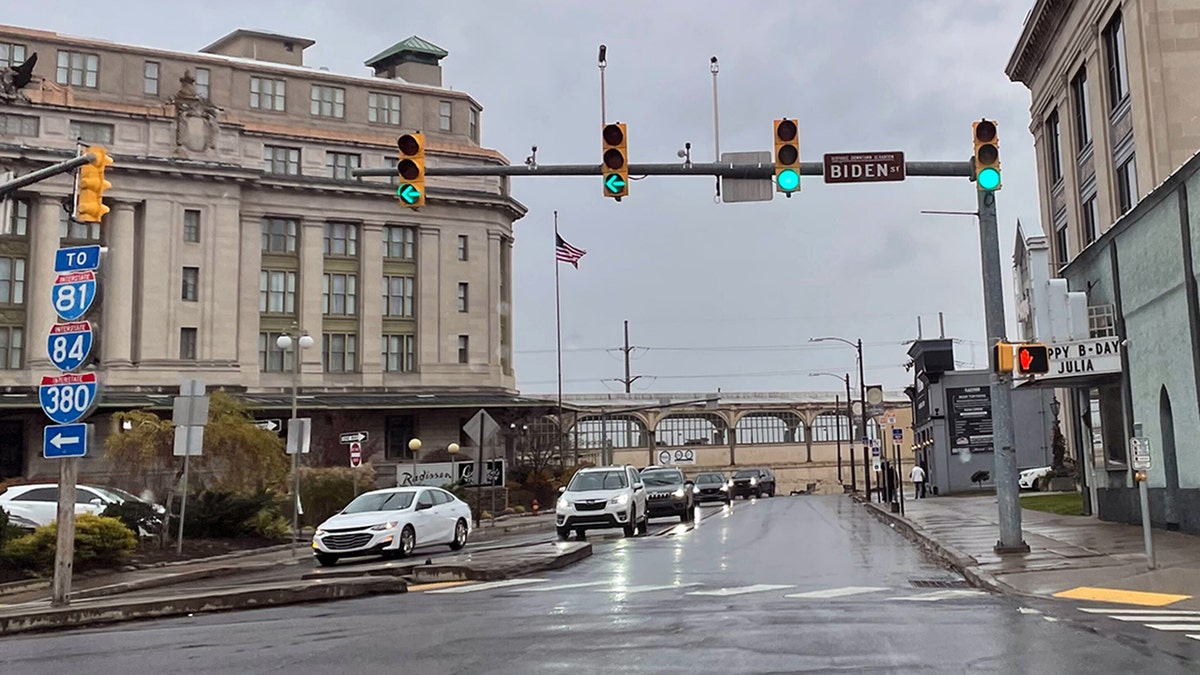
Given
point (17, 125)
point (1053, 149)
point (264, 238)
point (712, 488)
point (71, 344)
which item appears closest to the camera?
point (71, 344)

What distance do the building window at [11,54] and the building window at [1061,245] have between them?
55.5m

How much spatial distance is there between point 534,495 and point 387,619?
47.9 m

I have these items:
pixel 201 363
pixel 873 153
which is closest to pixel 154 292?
pixel 201 363

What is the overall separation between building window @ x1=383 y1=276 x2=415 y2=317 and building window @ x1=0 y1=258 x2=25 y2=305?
20.9 m

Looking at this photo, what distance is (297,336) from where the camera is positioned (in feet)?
116

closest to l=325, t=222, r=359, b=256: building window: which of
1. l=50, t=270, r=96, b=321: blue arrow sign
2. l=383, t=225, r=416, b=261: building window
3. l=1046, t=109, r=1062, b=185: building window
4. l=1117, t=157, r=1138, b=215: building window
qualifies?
l=383, t=225, r=416, b=261: building window

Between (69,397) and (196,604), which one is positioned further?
(69,397)

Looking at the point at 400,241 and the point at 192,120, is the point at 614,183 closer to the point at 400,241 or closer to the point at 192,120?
the point at 192,120

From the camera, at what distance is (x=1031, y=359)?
17.6 meters

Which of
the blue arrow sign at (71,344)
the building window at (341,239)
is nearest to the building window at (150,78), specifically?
the building window at (341,239)

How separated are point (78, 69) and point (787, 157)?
206ft

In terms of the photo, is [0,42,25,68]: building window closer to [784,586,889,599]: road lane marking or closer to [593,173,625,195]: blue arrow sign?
[593,173,625,195]: blue arrow sign

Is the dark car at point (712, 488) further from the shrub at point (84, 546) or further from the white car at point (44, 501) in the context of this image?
the shrub at point (84, 546)

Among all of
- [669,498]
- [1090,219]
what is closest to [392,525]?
[669,498]
